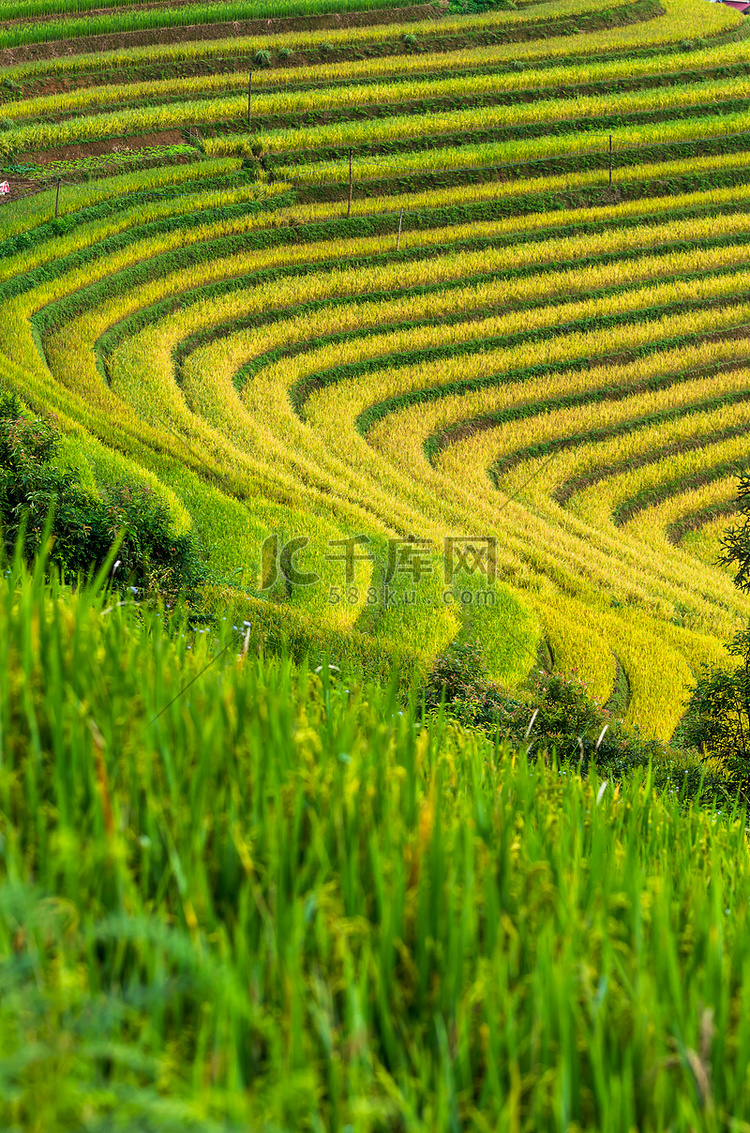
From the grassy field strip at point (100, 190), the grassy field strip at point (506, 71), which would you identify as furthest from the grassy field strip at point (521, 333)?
the grassy field strip at point (506, 71)

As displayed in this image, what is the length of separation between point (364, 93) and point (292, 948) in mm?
31603

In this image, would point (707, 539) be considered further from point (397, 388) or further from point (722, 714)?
point (722, 714)

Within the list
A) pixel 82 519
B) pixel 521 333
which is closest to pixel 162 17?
pixel 521 333

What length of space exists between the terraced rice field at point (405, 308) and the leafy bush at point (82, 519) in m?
0.57

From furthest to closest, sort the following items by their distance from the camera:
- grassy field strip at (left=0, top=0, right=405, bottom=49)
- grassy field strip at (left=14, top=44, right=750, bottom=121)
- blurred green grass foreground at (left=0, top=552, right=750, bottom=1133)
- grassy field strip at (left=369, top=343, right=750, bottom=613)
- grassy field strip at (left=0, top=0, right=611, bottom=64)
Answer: grassy field strip at (left=0, top=0, right=611, bottom=64) → grassy field strip at (left=0, top=0, right=405, bottom=49) → grassy field strip at (left=14, top=44, right=750, bottom=121) → grassy field strip at (left=369, top=343, right=750, bottom=613) → blurred green grass foreground at (left=0, top=552, right=750, bottom=1133)

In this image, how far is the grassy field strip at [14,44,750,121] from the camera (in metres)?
27.1

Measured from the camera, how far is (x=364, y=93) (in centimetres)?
2984

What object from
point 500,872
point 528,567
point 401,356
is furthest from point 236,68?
point 500,872

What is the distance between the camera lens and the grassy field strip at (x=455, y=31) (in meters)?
28.7

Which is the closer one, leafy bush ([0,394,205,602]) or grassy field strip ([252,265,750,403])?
leafy bush ([0,394,205,602])

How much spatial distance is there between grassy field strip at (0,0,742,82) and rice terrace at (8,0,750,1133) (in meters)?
0.27

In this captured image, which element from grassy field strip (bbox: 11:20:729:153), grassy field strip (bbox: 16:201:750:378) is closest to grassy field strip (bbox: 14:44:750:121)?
grassy field strip (bbox: 11:20:729:153)

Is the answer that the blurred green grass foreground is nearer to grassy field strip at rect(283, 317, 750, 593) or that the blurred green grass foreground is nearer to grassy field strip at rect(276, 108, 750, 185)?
grassy field strip at rect(283, 317, 750, 593)

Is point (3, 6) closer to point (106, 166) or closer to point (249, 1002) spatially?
point (106, 166)
